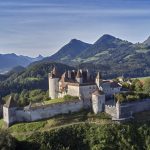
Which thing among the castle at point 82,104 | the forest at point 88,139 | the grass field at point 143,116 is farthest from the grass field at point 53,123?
the grass field at point 143,116

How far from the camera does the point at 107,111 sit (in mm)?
89250

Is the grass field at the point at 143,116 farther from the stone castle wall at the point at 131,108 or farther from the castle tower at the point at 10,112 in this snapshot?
the castle tower at the point at 10,112

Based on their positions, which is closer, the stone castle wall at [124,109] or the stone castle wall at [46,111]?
the stone castle wall at [124,109]

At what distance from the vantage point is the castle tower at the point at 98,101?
89625 millimetres

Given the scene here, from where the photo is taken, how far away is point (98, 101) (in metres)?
89.8

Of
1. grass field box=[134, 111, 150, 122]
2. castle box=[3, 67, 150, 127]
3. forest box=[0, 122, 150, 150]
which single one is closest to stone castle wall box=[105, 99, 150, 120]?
castle box=[3, 67, 150, 127]

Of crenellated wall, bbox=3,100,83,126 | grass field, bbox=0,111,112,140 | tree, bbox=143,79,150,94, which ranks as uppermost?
tree, bbox=143,79,150,94

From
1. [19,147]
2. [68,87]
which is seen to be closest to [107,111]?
[68,87]

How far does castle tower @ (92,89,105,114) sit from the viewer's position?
89.6 meters

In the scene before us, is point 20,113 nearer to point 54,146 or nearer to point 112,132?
point 54,146

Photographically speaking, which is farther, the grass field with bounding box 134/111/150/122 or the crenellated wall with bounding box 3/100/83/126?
the grass field with bounding box 134/111/150/122

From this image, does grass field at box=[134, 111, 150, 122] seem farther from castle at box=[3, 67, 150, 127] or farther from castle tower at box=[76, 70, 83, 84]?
castle tower at box=[76, 70, 83, 84]

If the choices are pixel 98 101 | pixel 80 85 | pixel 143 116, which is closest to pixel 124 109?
pixel 143 116

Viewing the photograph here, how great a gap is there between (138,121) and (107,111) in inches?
268
